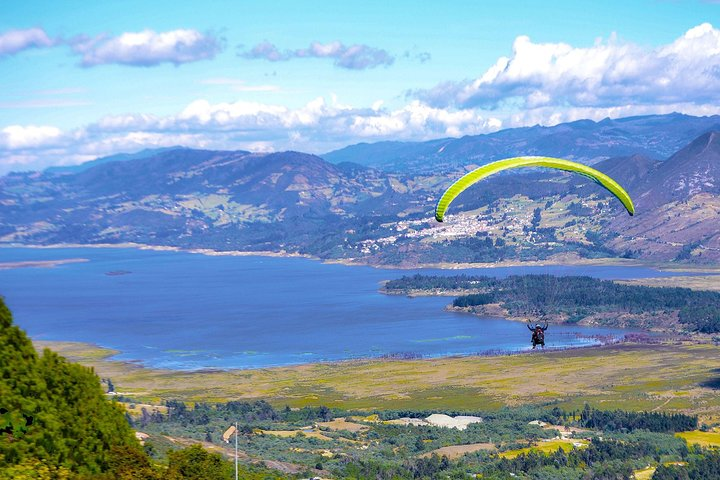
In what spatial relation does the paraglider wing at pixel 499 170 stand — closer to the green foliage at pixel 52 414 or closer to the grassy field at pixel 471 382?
the green foliage at pixel 52 414

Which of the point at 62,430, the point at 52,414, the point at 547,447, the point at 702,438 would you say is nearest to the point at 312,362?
the point at 547,447

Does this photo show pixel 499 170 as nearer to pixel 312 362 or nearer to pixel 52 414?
pixel 52 414

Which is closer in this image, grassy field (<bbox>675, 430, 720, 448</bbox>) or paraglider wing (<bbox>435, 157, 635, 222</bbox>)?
paraglider wing (<bbox>435, 157, 635, 222</bbox>)

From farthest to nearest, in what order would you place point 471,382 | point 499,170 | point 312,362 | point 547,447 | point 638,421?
point 312,362
point 471,382
point 638,421
point 547,447
point 499,170

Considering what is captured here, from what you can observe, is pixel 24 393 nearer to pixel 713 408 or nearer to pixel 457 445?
pixel 457 445

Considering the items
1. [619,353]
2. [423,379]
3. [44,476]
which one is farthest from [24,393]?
[619,353]

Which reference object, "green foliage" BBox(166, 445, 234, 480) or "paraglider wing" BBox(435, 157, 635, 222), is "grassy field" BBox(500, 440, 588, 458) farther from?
"paraglider wing" BBox(435, 157, 635, 222)

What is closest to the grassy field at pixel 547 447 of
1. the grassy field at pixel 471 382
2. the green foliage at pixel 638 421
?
the green foliage at pixel 638 421

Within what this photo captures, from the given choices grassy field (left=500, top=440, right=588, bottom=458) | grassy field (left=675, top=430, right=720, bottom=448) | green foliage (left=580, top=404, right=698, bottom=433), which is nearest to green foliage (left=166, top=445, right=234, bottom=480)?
grassy field (left=500, top=440, right=588, bottom=458)

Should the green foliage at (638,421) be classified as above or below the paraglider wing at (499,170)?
below
